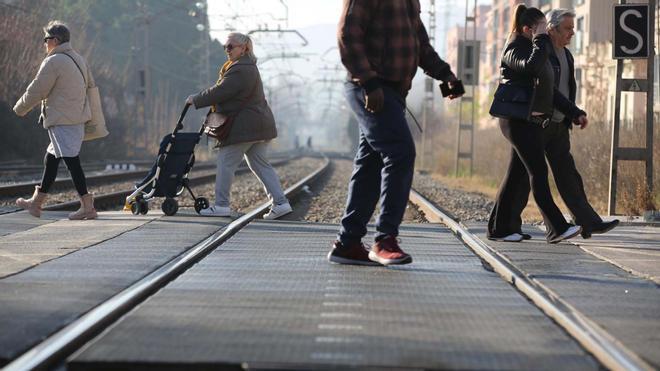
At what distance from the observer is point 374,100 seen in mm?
7309

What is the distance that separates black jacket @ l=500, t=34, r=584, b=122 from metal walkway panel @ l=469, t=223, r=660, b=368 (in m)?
1.13

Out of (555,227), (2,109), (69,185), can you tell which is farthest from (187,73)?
(555,227)

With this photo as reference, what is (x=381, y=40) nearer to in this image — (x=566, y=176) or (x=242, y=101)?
(x=566, y=176)

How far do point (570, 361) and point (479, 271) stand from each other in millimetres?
2937

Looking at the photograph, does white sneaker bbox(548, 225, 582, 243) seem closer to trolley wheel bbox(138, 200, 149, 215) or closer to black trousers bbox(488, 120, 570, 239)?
black trousers bbox(488, 120, 570, 239)

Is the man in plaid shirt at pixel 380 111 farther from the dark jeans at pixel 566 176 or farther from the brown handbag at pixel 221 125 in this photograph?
the brown handbag at pixel 221 125

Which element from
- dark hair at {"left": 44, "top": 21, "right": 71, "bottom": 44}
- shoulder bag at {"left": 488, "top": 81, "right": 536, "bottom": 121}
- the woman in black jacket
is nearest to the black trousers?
the woman in black jacket

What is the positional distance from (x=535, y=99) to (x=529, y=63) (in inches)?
12.1

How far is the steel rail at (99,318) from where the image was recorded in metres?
4.53

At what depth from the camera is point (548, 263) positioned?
26.5 ft

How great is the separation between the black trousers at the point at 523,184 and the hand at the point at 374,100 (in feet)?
7.50

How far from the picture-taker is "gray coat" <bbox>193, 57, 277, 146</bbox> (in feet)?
38.0

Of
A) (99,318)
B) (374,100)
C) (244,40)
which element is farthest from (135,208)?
(99,318)

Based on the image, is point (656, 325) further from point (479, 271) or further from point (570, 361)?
point (479, 271)
